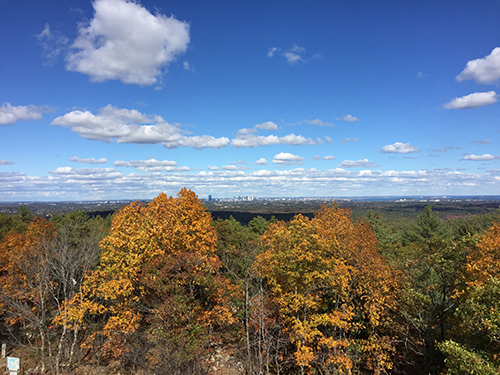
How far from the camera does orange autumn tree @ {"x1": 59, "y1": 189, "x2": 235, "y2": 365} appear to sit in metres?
17.4

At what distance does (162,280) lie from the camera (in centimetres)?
1783

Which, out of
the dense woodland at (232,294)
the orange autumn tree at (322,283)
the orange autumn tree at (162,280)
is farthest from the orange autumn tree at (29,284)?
the orange autumn tree at (322,283)

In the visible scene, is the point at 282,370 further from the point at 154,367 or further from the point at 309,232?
the point at 309,232

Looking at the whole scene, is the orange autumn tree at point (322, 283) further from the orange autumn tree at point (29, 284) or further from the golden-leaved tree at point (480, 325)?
the orange autumn tree at point (29, 284)

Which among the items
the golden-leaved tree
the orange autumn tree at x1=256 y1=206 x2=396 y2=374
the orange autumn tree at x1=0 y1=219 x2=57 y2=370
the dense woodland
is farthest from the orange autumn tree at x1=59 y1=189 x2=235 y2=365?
the golden-leaved tree

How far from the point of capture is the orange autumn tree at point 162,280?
57.0 feet

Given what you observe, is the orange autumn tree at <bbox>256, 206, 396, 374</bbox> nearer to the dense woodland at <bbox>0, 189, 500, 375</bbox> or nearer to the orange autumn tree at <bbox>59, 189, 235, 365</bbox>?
the dense woodland at <bbox>0, 189, 500, 375</bbox>

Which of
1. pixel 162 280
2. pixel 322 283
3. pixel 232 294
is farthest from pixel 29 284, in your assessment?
pixel 322 283

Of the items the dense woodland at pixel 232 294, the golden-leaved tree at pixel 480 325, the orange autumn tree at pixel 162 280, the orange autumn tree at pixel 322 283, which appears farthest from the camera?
the orange autumn tree at pixel 322 283

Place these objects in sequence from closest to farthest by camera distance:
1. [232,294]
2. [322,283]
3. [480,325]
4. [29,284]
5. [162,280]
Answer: [480,325] → [162,280] → [29,284] → [322,283] → [232,294]

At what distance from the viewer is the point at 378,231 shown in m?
44.3

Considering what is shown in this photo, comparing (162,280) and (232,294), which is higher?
(162,280)

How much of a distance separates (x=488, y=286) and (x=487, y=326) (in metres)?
1.81

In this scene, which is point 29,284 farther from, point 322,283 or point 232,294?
point 322,283
